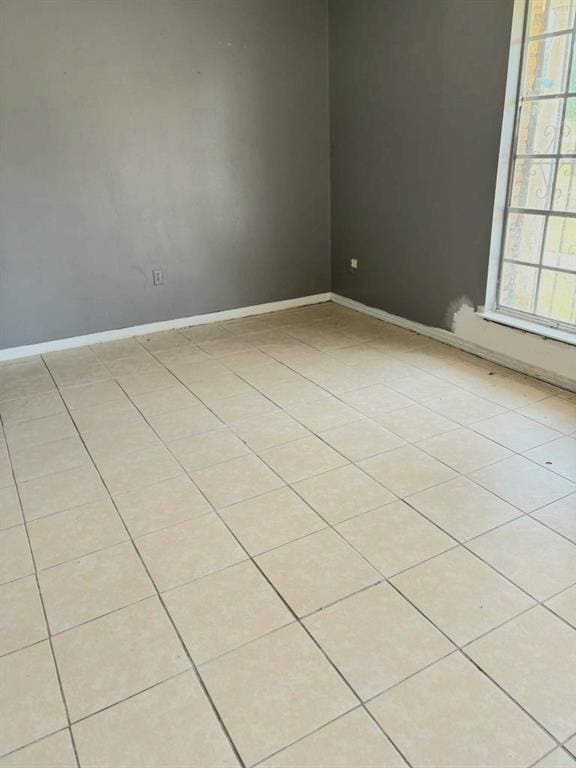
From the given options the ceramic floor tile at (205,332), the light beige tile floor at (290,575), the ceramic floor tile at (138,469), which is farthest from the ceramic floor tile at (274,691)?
the ceramic floor tile at (205,332)

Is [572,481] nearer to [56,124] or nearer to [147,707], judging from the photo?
[147,707]

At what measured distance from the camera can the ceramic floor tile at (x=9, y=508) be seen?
2.17m

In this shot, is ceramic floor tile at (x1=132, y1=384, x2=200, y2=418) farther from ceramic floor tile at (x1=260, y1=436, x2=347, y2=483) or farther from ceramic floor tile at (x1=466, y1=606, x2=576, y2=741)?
ceramic floor tile at (x1=466, y1=606, x2=576, y2=741)

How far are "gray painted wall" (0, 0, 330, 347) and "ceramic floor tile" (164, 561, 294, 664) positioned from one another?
283 cm

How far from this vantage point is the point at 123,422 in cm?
294

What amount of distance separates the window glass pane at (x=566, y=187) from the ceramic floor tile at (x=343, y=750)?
2778 mm

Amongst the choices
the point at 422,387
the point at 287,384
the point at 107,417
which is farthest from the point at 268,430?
the point at 422,387

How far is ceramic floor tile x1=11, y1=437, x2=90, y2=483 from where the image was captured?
2.51 meters

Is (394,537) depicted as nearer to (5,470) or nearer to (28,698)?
(28,698)

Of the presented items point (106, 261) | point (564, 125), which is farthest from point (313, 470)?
point (106, 261)

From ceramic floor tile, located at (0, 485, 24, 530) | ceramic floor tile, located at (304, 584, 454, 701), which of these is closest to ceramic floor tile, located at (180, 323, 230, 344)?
ceramic floor tile, located at (0, 485, 24, 530)

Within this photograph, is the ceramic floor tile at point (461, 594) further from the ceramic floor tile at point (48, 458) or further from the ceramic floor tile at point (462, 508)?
the ceramic floor tile at point (48, 458)

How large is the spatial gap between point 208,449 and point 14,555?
37.1 inches

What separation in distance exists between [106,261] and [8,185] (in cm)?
77
